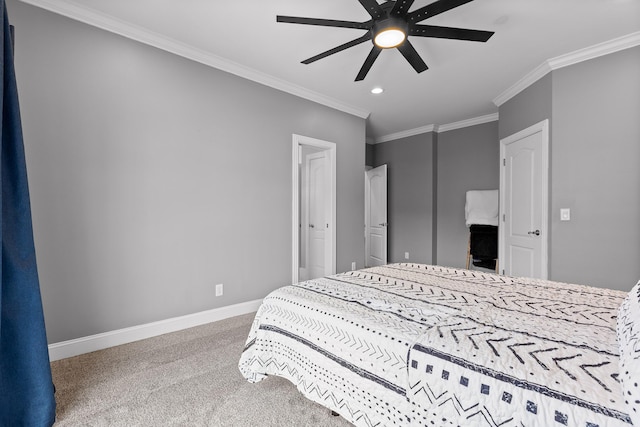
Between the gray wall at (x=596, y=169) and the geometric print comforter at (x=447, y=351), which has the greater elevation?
the gray wall at (x=596, y=169)

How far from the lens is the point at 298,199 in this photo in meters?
3.88

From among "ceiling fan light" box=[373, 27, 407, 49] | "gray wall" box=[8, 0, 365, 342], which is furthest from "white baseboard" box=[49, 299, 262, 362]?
"ceiling fan light" box=[373, 27, 407, 49]

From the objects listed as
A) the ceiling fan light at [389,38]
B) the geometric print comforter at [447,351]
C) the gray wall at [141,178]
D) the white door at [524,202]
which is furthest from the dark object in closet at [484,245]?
the ceiling fan light at [389,38]

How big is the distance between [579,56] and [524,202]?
1551 millimetres

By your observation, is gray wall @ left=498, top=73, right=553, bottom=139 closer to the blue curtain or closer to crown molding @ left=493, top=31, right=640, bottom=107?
crown molding @ left=493, top=31, right=640, bottom=107

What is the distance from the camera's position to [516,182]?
12.3 ft

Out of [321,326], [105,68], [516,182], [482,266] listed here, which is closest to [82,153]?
[105,68]

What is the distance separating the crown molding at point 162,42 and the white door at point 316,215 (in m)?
1.18

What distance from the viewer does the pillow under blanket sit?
750 millimetres

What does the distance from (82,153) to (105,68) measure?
0.73 meters

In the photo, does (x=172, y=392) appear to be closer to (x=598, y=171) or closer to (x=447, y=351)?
(x=447, y=351)

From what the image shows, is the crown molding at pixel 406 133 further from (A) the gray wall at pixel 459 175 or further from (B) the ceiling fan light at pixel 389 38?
(B) the ceiling fan light at pixel 389 38

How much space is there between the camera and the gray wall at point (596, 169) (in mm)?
2691

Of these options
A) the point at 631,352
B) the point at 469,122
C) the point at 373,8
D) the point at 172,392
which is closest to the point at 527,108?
the point at 469,122
